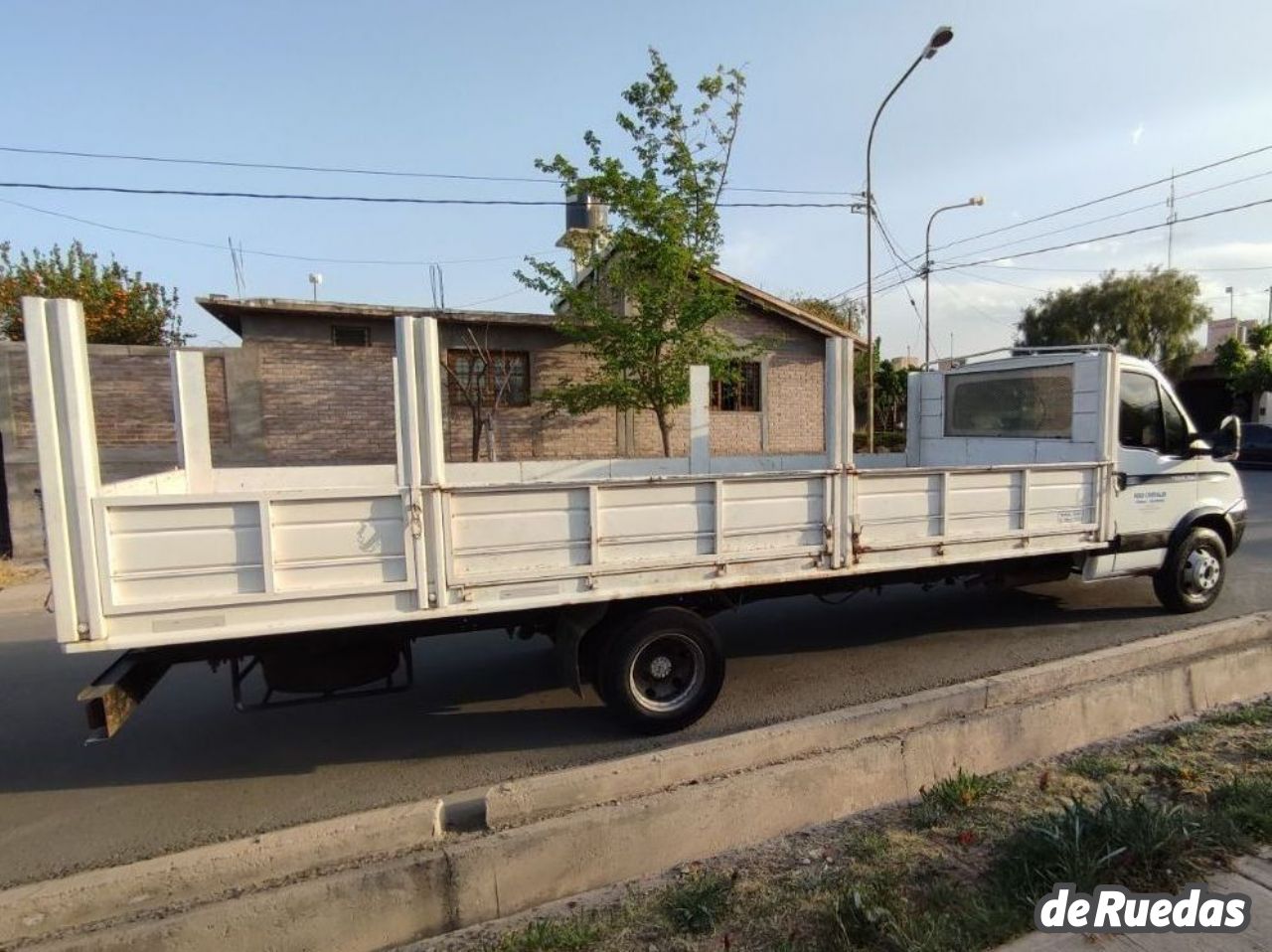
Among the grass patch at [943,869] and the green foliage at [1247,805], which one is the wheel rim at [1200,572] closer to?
the grass patch at [943,869]

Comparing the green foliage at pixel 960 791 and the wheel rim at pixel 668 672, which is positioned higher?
the wheel rim at pixel 668 672

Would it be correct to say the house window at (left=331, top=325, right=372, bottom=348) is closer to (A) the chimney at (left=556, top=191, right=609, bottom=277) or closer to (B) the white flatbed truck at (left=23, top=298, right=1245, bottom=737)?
(A) the chimney at (left=556, top=191, right=609, bottom=277)

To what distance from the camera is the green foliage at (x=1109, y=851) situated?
7.97 feet

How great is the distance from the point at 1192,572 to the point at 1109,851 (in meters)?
4.88

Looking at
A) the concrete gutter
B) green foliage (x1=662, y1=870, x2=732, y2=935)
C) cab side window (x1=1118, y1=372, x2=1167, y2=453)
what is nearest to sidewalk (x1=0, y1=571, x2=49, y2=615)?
the concrete gutter

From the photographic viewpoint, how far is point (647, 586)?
4027 mm

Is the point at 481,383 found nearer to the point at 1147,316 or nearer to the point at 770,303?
the point at 770,303

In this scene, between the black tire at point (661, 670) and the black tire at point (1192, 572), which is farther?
the black tire at point (1192, 572)

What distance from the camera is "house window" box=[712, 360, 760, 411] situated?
1546 cm

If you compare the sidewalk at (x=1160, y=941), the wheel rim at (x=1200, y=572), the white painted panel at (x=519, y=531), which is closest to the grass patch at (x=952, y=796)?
the sidewalk at (x=1160, y=941)

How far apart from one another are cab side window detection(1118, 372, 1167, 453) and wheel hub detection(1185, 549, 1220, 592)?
107 centimetres

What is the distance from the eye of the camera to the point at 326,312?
39.3ft

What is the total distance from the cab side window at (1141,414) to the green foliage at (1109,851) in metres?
3.99

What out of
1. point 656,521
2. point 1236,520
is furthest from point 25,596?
point 1236,520
